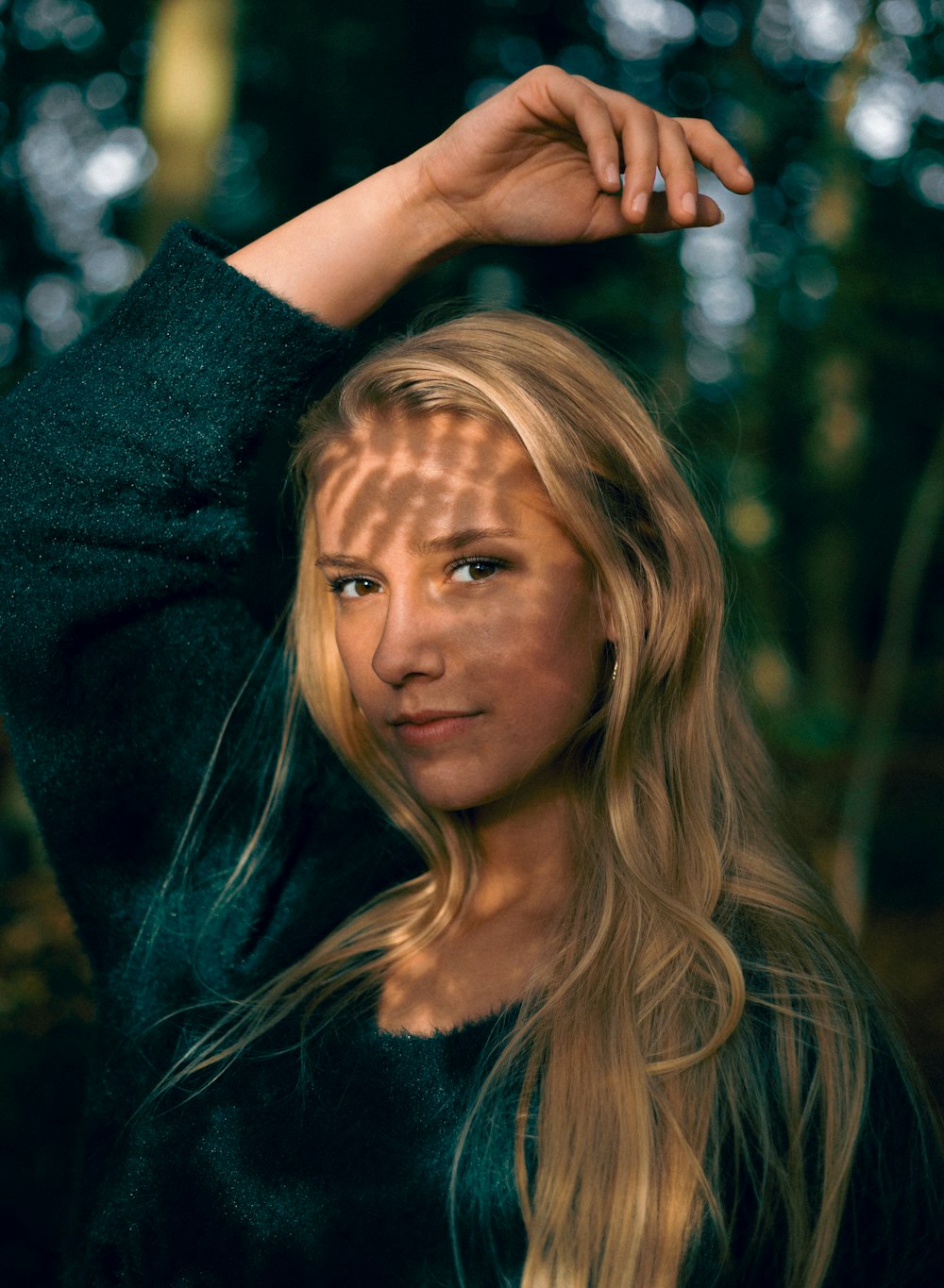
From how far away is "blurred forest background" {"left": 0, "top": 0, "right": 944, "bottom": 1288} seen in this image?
459cm

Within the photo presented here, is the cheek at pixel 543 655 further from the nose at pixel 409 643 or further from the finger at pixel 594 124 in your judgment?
the finger at pixel 594 124

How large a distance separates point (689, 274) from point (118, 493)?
17.8 ft

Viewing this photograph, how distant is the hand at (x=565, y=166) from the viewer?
1.64 metres

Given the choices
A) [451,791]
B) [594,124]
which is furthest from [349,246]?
[451,791]

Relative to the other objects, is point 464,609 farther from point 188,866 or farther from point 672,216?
point 188,866

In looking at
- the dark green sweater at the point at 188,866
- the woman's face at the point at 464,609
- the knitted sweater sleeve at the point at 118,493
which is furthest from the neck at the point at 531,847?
the knitted sweater sleeve at the point at 118,493

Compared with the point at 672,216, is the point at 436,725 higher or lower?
lower

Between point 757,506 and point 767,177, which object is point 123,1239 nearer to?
point 757,506

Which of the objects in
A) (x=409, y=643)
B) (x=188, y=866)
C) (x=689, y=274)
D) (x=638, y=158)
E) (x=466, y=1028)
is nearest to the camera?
(x=638, y=158)

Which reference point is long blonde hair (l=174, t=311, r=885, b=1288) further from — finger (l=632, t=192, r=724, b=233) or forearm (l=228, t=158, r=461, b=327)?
finger (l=632, t=192, r=724, b=233)

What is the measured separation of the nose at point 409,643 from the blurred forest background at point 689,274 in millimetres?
841

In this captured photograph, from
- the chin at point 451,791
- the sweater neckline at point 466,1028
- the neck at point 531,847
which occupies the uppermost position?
the chin at point 451,791

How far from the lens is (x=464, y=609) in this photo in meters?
1.78

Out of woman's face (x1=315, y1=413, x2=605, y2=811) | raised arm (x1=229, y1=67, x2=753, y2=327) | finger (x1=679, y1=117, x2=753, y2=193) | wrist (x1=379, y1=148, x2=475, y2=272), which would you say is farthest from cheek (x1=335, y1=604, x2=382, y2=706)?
finger (x1=679, y1=117, x2=753, y2=193)
